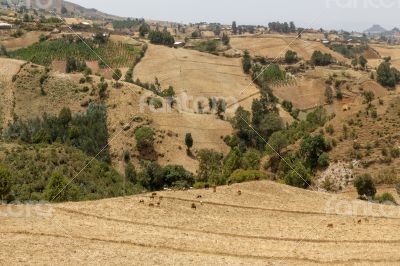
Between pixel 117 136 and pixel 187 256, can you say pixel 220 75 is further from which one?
pixel 187 256

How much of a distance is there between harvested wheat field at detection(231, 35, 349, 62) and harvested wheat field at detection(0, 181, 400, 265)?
11635cm

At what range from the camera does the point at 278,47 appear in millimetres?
156875

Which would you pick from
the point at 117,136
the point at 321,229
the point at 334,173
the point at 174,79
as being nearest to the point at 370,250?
the point at 321,229

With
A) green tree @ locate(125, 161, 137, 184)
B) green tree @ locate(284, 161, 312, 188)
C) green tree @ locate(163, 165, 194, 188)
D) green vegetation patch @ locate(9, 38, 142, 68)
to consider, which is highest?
green vegetation patch @ locate(9, 38, 142, 68)

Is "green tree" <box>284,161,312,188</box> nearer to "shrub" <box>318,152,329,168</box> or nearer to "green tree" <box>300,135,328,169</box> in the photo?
"shrub" <box>318,152,329,168</box>

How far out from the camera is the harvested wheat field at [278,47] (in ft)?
496

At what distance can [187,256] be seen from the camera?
76.5 ft

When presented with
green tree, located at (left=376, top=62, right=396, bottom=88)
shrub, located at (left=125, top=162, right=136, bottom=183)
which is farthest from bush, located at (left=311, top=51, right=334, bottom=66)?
shrub, located at (left=125, top=162, right=136, bottom=183)

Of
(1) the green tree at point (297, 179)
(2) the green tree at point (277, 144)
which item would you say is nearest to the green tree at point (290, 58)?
(2) the green tree at point (277, 144)

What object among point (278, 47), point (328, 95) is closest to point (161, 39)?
point (278, 47)

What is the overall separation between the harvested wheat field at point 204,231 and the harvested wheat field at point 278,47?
4581 inches

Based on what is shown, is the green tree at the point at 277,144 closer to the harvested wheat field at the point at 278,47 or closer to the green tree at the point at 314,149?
the green tree at the point at 314,149

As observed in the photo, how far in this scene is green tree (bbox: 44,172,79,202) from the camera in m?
39.0

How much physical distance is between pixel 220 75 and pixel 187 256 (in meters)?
A: 101
